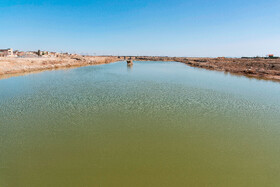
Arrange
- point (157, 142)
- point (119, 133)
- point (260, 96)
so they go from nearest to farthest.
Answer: point (157, 142) → point (119, 133) → point (260, 96)

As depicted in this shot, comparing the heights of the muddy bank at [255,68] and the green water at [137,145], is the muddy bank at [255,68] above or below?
above

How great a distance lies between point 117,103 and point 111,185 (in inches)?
432

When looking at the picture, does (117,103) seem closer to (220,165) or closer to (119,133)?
(119,133)

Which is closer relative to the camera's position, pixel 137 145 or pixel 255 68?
pixel 137 145

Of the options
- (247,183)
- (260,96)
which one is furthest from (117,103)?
(260,96)

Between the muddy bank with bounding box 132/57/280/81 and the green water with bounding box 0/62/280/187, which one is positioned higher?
the muddy bank with bounding box 132/57/280/81

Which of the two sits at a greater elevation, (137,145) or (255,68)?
(255,68)

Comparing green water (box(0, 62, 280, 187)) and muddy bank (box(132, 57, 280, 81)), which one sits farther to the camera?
muddy bank (box(132, 57, 280, 81))

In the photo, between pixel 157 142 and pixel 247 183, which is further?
pixel 157 142

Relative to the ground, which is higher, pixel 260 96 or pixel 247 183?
pixel 260 96

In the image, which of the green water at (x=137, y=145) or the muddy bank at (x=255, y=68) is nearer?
the green water at (x=137, y=145)

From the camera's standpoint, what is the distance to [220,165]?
7.91 meters

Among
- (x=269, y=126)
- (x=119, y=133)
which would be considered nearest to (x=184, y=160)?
(x=119, y=133)

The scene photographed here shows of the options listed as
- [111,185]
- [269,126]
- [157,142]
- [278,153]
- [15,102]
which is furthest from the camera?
[15,102]
